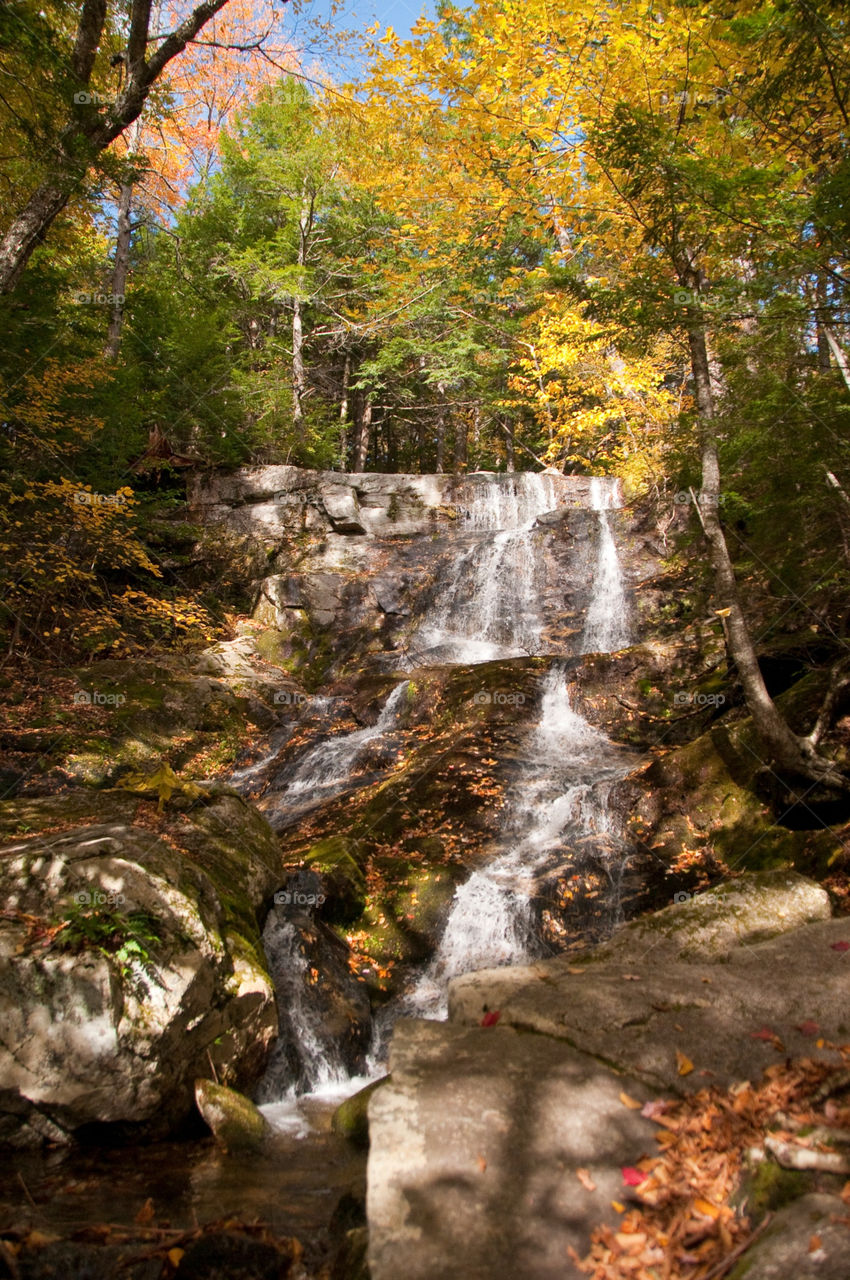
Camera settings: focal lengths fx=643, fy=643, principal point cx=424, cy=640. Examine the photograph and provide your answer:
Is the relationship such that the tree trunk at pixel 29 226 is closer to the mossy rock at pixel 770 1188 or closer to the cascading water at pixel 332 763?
the cascading water at pixel 332 763

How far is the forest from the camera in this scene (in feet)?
8.36

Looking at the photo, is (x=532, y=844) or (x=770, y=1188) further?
Answer: (x=532, y=844)

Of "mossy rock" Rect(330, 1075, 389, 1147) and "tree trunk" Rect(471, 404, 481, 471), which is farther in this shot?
"tree trunk" Rect(471, 404, 481, 471)

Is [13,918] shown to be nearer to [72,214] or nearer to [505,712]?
[505,712]

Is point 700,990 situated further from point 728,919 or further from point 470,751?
point 470,751

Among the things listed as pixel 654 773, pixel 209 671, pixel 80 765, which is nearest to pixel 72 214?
pixel 209 671

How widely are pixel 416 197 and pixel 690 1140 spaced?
989 centimetres
